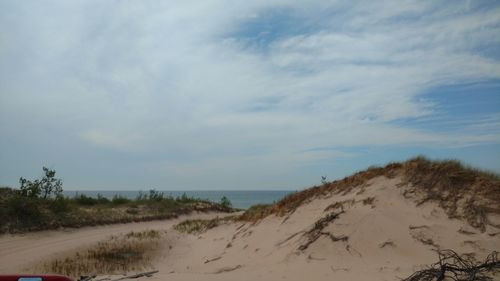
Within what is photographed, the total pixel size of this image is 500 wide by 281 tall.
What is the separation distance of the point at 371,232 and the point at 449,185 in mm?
2645

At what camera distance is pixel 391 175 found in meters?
12.3

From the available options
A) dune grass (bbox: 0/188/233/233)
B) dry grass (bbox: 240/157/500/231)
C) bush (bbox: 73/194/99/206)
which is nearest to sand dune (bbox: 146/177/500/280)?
dry grass (bbox: 240/157/500/231)

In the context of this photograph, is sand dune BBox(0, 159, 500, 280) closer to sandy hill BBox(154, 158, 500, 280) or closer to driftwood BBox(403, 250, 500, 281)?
sandy hill BBox(154, 158, 500, 280)

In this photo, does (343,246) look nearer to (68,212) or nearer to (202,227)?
(202,227)

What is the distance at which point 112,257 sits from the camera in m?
14.0

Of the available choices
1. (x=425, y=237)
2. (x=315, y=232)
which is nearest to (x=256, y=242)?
(x=315, y=232)

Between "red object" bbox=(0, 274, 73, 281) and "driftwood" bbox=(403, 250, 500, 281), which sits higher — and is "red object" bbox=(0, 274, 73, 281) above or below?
above

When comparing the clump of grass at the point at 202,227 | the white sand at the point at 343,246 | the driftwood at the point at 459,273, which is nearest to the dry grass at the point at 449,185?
the white sand at the point at 343,246

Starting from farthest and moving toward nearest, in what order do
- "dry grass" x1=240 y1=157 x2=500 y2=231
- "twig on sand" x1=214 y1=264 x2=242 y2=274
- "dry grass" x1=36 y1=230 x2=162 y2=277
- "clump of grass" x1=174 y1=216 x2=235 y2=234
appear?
1. "clump of grass" x1=174 y1=216 x2=235 y2=234
2. "dry grass" x1=36 y1=230 x2=162 y2=277
3. "twig on sand" x1=214 y1=264 x2=242 y2=274
4. "dry grass" x1=240 y1=157 x2=500 y2=231

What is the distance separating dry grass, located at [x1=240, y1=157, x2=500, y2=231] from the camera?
32.3 feet

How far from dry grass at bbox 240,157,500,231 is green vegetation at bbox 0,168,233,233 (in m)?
12.0

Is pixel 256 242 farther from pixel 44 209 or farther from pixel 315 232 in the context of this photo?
pixel 44 209

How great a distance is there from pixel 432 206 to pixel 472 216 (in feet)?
2.96

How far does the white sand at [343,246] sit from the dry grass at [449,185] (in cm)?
27
